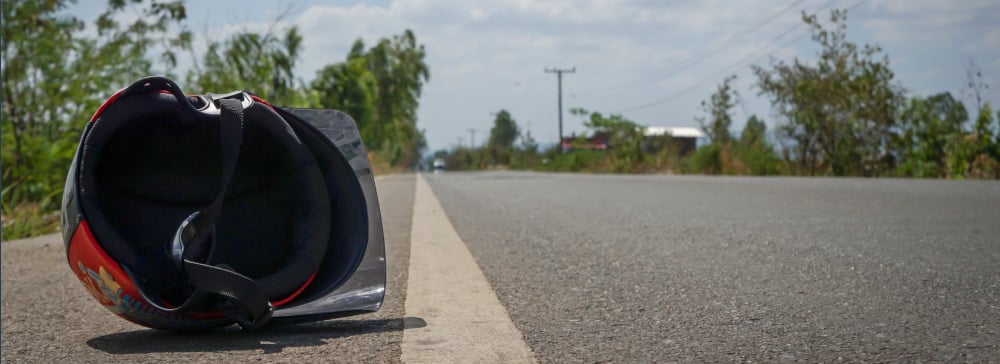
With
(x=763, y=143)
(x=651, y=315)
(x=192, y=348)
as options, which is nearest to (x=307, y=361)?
(x=192, y=348)

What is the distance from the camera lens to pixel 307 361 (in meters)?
2.04

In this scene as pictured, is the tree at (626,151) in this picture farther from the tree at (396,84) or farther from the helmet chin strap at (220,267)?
the helmet chin strap at (220,267)

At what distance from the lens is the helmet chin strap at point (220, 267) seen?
220 cm

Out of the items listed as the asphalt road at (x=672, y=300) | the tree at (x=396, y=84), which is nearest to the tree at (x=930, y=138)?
the asphalt road at (x=672, y=300)

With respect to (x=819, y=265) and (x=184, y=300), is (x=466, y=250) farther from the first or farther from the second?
(x=184, y=300)

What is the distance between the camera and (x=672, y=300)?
2.87 meters

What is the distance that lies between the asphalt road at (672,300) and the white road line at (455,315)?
5cm

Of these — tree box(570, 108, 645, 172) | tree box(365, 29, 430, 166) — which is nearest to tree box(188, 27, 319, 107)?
tree box(570, 108, 645, 172)

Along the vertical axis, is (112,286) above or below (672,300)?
above

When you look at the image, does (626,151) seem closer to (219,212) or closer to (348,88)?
(348,88)

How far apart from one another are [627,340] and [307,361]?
2.44 ft

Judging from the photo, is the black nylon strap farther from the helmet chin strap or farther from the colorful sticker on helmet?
the colorful sticker on helmet

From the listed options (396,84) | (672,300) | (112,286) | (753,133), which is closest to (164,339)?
(112,286)

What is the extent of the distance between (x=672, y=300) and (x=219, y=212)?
135 centimetres
